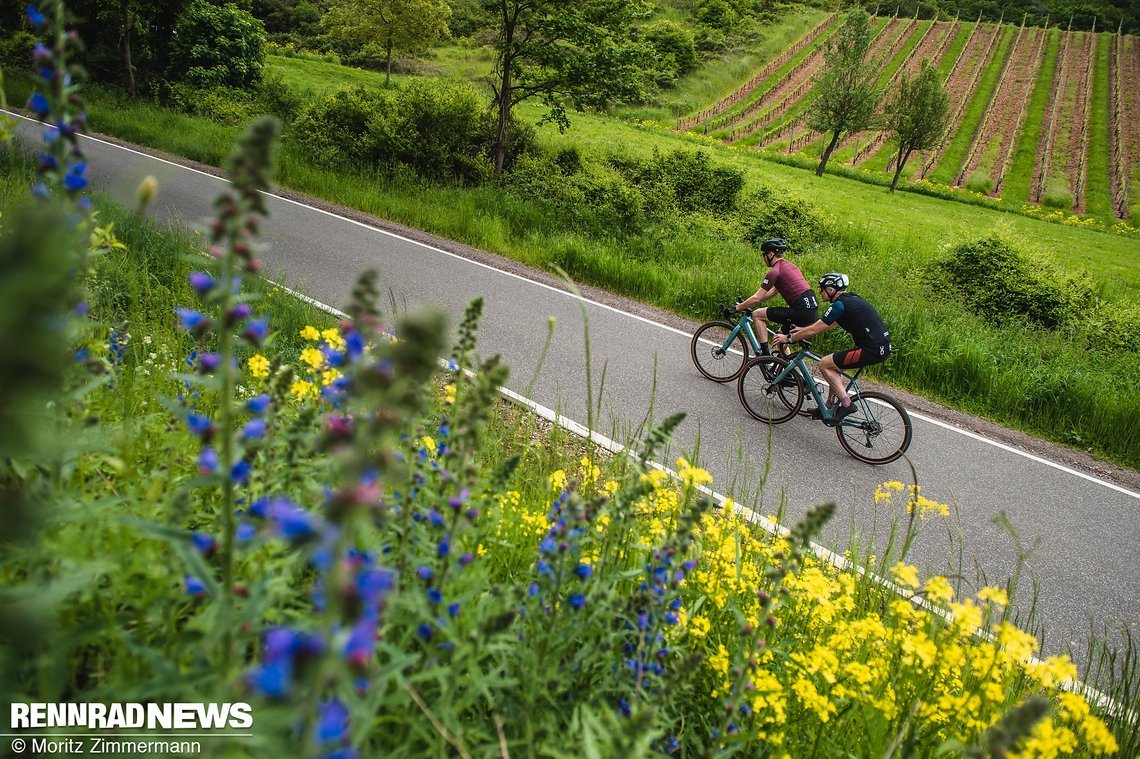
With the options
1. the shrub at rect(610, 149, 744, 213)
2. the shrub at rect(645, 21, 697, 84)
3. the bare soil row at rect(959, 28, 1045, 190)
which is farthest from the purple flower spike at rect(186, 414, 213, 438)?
the shrub at rect(645, 21, 697, 84)

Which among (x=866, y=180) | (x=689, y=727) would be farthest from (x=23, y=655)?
(x=866, y=180)

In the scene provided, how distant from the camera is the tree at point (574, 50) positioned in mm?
15016

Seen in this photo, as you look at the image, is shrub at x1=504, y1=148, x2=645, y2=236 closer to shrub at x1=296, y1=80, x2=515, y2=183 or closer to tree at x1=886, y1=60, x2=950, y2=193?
shrub at x1=296, y1=80, x2=515, y2=183

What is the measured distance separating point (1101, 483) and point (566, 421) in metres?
6.57

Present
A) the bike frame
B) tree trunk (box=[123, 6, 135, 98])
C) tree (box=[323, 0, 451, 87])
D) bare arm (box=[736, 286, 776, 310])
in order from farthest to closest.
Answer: tree (box=[323, 0, 451, 87]) → tree trunk (box=[123, 6, 135, 98]) → bare arm (box=[736, 286, 776, 310]) → the bike frame

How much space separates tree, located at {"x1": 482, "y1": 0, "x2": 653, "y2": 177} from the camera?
49.3 ft

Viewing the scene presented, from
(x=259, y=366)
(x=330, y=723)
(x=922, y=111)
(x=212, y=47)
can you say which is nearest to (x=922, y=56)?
(x=922, y=111)

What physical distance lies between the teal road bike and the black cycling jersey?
0.44 metres

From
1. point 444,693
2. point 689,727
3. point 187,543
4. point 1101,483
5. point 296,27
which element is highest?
point 296,27

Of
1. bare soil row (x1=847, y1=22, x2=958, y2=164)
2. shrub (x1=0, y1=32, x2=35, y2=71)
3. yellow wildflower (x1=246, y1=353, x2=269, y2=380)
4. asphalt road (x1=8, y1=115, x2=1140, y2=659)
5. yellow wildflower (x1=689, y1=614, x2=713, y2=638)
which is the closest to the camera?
yellow wildflower (x1=689, y1=614, x2=713, y2=638)

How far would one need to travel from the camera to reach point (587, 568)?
2006mm

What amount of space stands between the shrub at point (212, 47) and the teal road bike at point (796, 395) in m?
24.1

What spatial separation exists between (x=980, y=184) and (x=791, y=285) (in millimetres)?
45130

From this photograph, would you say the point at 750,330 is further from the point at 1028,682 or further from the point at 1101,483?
the point at 1028,682
